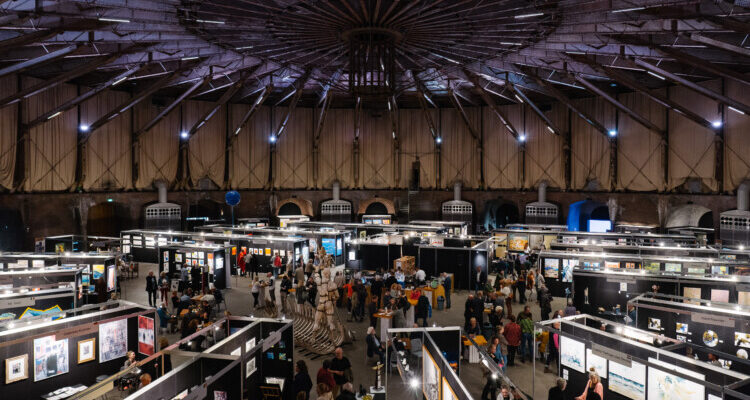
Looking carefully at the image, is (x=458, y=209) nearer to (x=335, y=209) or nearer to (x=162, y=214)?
(x=335, y=209)

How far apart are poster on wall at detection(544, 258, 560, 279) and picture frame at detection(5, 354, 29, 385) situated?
1729cm

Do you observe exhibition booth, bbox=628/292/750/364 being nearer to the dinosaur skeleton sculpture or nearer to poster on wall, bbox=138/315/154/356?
the dinosaur skeleton sculpture

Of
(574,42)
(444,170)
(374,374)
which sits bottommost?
(374,374)

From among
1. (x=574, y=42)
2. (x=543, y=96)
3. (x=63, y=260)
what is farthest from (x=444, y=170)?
(x=63, y=260)

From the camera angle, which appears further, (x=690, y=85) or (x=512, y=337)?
(x=690, y=85)

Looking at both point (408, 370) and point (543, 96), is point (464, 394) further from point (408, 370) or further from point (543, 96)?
point (543, 96)

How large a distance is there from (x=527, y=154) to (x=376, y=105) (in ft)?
41.3

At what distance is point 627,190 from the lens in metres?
32.5

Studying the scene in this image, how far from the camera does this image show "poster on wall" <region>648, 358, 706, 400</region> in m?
7.92

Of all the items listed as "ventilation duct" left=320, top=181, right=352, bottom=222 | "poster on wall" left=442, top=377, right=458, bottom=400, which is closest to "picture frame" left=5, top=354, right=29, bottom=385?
"poster on wall" left=442, top=377, right=458, bottom=400

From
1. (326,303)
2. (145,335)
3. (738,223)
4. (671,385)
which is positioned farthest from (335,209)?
(671,385)

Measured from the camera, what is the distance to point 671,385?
8.36m

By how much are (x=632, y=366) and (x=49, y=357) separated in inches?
452

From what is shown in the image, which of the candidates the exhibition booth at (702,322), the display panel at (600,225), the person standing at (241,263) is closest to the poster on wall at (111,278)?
the person standing at (241,263)
